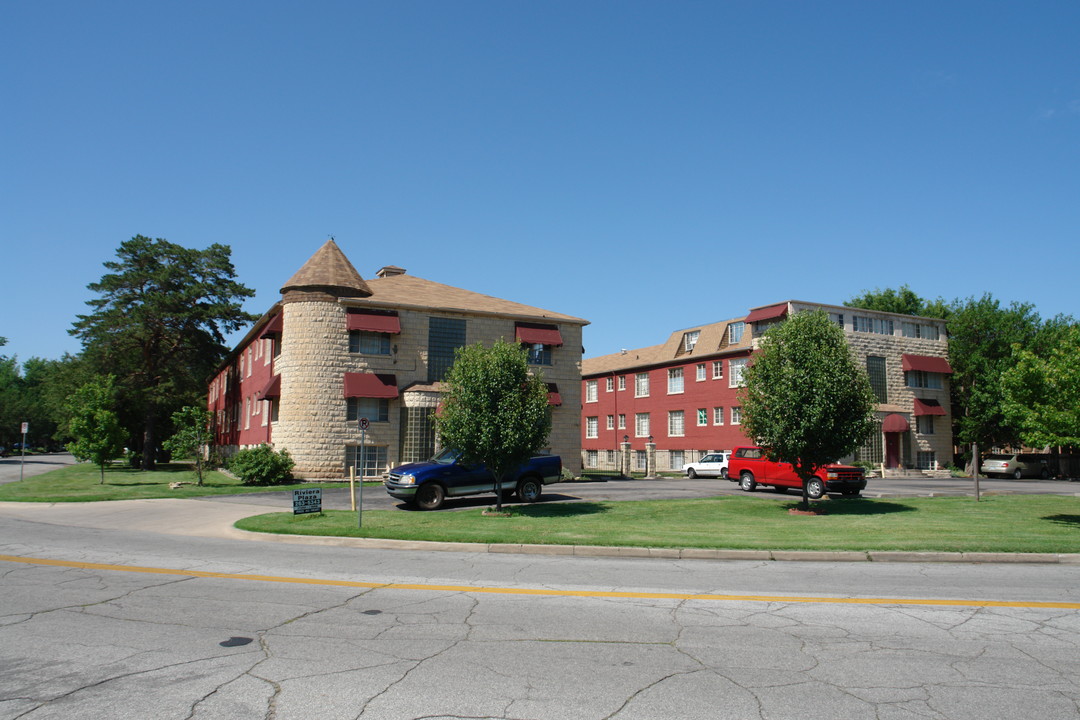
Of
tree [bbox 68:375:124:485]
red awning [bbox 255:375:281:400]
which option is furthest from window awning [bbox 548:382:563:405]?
tree [bbox 68:375:124:485]

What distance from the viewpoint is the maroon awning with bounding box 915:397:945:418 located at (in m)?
45.1

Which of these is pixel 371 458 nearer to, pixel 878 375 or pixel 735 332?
pixel 735 332

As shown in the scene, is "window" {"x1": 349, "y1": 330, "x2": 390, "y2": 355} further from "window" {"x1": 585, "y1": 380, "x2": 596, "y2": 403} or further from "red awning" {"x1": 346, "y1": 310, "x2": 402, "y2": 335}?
"window" {"x1": 585, "y1": 380, "x2": 596, "y2": 403}

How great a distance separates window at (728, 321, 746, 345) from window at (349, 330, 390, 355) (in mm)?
22692

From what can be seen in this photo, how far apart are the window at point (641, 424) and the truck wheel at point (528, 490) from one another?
3136 cm

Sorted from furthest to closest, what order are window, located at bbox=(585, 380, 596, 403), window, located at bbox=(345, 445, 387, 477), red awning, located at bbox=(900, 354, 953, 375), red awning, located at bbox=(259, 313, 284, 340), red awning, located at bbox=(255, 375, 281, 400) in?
window, located at bbox=(585, 380, 596, 403) < red awning, located at bbox=(900, 354, 953, 375) < red awning, located at bbox=(259, 313, 284, 340) < red awning, located at bbox=(255, 375, 281, 400) < window, located at bbox=(345, 445, 387, 477)

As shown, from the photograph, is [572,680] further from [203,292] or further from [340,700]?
[203,292]

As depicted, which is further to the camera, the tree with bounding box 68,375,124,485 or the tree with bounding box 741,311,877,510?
the tree with bounding box 68,375,124,485

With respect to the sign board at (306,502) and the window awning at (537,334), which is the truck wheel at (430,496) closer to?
the sign board at (306,502)

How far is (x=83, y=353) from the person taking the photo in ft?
164

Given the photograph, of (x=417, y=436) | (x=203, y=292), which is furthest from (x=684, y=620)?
(x=203, y=292)

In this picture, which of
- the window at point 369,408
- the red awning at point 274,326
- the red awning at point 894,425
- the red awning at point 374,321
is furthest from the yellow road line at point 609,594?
the red awning at point 894,425

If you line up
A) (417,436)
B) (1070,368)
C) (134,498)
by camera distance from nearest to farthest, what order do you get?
1. (1070,368)
2. (134,498)
3. (417,436)

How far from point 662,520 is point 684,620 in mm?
10211
